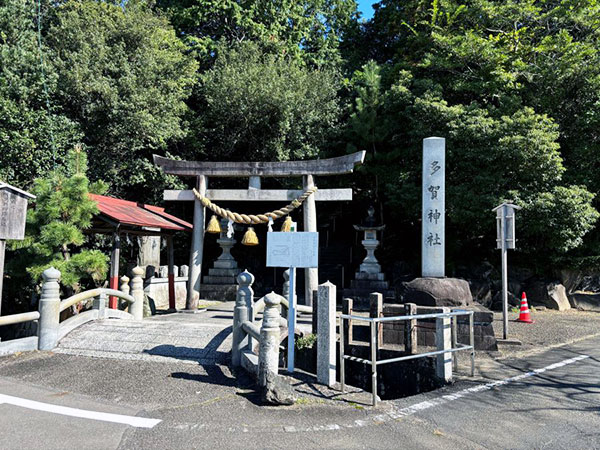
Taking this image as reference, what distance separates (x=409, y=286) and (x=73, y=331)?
653cm

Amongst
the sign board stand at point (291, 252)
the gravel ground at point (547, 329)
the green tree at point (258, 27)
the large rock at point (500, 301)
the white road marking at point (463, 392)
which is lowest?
the white road marking at point (463, 392)

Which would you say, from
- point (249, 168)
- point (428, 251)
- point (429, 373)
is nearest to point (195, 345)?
point (429, 373)

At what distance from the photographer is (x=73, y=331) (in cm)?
696

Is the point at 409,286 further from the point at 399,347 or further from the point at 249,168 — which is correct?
the point at 249,168

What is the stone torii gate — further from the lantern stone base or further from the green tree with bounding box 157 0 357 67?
the green tree with bounding box 157 0 357 67

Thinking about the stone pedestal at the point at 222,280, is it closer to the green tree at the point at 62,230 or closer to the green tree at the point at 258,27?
the green tree at the point at 62,230

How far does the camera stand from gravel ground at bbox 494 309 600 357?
26.2ft

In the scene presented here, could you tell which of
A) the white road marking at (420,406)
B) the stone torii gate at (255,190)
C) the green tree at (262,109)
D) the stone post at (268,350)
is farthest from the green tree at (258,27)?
the white road marking at (420,406)

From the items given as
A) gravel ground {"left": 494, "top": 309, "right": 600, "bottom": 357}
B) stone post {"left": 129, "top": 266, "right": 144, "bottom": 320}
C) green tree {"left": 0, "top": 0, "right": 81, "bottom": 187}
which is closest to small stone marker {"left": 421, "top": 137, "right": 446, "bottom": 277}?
gravel ground {"left": 494, "top": 309, "right": 600, "bottom": 357}

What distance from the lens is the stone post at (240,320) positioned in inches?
221

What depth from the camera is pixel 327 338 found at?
5172 millimetres

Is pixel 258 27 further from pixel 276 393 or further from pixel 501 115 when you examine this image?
pixel 276 393

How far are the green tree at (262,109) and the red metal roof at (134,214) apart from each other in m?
5.71

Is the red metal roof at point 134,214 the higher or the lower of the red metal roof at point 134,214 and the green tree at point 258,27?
the lower
